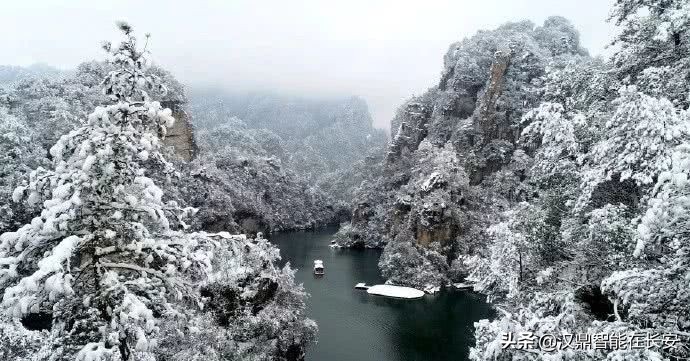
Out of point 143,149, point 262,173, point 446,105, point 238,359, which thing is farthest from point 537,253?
point 262,173

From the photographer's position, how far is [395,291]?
45.9 m

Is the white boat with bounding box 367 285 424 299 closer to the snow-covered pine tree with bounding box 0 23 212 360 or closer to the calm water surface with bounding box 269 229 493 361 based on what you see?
the calm water surface with bounding box 269 229 493 361

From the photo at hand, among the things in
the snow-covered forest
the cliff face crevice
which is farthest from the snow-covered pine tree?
the cliff face crevice

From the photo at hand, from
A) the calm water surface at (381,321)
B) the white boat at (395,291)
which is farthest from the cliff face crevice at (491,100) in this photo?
the white boat at (395,291)

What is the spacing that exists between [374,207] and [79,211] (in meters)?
75.3

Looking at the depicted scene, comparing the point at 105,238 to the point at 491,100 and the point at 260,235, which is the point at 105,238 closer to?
the point at 260,235

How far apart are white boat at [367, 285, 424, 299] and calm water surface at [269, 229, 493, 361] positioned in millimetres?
759

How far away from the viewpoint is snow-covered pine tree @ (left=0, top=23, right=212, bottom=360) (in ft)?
18.9

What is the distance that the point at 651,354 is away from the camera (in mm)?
6039

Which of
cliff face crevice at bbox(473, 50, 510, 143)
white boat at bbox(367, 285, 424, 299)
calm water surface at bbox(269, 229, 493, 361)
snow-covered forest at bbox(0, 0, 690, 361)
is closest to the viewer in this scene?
snow-covered forest at bbox(0, 0, 690, 361)

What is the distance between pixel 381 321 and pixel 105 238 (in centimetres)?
3400

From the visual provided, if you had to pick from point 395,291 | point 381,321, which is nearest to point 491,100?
point 395,291

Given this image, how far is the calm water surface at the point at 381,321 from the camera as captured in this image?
30781mm

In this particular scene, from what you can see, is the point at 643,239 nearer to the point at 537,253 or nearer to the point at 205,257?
the point at 205,257
